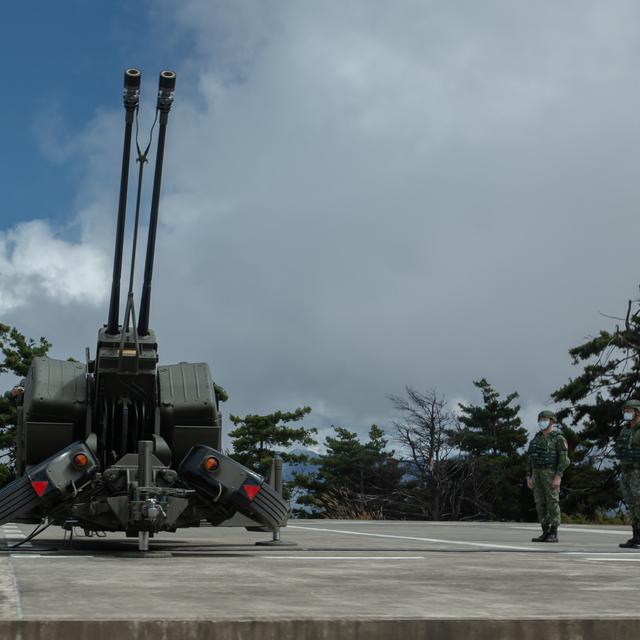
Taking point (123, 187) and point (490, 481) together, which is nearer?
point (123, 187)

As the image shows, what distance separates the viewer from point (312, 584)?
6.40 m

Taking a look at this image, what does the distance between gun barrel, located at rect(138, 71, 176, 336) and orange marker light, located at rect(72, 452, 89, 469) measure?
5.41 ft

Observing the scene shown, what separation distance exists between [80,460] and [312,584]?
3.85 m

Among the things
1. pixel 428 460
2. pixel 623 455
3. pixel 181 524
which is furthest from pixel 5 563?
pixel 428 460

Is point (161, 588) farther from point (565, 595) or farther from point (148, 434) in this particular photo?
point (148, 434)

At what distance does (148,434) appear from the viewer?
10766 mm

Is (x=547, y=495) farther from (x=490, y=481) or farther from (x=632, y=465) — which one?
(x=490, y=481)

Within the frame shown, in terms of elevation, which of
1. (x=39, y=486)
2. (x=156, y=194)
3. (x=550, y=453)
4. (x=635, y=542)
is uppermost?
(x=156, y=194)

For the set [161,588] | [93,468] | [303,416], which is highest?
[303,416]

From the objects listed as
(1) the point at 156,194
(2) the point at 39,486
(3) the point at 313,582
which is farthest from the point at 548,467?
(3) the point at 313,582

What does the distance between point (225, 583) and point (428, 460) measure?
39335 millimetres

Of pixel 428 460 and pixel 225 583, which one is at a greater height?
pixel 428 460

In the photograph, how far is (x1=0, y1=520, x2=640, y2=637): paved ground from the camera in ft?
16.3

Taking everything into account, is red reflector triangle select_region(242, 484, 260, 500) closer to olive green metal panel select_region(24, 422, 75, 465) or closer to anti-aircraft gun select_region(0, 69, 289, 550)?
anti-aircraft gun select_region(0, 69, 289, 550)
